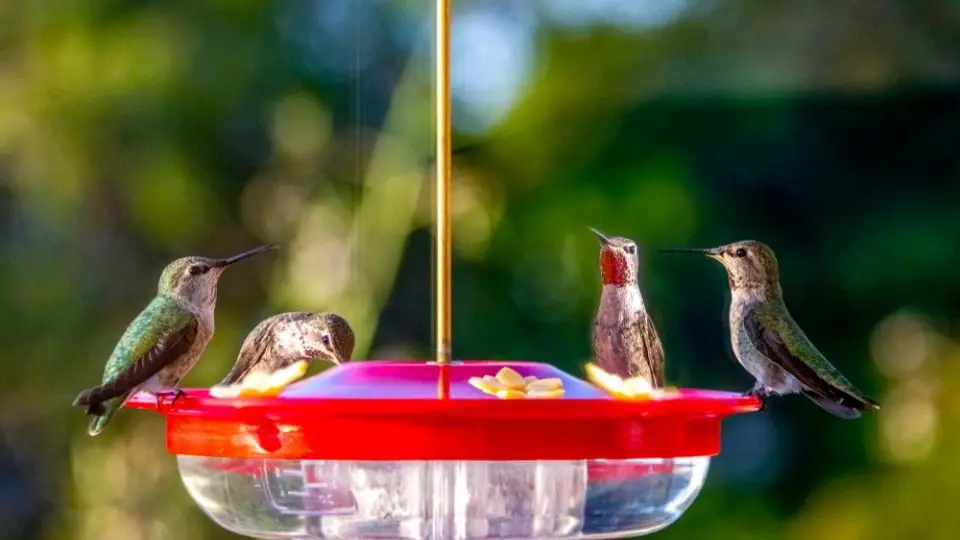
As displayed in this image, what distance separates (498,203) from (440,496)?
2167 millimetres

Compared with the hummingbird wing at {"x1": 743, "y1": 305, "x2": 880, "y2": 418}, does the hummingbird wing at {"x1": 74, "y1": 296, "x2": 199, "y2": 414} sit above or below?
above

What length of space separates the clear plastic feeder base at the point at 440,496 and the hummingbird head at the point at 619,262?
375mm

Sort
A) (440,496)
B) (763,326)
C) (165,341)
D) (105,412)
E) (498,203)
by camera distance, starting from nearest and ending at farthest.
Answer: (440,496) < (105,412) < (165,341) < (763,326) < (498,203)

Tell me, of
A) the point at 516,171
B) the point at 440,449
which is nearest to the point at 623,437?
the point at 440,449

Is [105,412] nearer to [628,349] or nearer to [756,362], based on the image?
[628,349]

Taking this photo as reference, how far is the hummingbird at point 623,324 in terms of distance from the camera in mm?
1678

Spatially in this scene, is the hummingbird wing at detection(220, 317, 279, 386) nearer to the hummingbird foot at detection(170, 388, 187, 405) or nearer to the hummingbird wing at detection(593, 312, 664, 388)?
the hummingbird foot at detection(170, 388, 187, 405)

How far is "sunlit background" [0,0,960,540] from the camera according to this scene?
349 centimetres

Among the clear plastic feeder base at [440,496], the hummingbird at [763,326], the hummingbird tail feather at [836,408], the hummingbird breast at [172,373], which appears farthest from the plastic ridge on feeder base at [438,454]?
the hummingbird at [763,326]

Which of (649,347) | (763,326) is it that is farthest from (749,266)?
(649,347)

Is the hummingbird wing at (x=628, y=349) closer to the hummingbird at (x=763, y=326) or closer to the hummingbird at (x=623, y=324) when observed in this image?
the hummingbird at (x=623, y=324)

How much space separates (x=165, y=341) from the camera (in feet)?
5.31

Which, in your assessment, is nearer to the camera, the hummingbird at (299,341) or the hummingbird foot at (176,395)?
the hummingbird foot at (176,395)

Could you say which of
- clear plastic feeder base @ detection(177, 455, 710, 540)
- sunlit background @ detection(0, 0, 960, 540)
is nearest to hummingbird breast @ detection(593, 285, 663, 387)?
clear plastic feeder base @ detection(177, 455, 710, 540)
